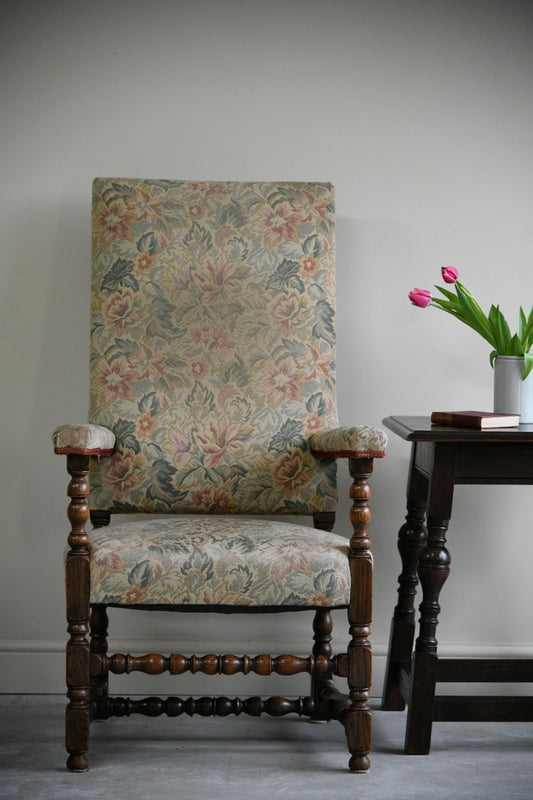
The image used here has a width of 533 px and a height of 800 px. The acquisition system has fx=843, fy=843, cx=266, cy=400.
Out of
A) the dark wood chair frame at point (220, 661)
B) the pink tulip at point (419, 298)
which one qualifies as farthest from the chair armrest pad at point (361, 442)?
the pink tulip at point (419, 298)

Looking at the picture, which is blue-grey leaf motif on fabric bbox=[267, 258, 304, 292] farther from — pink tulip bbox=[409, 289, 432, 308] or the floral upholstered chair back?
pink tulip bbox=[409, 289, 432, 308]

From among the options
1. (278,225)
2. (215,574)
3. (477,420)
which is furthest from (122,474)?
(477,420)

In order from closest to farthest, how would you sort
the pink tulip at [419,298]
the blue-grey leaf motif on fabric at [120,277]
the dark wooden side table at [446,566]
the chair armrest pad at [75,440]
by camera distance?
the chair armrest pad at [75,440] < the dark wooden side table at [446,566] < the pink tulip at [419,298] < the blue-grey leaf motif on fabric at [120,277]

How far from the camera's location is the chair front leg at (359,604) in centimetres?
185

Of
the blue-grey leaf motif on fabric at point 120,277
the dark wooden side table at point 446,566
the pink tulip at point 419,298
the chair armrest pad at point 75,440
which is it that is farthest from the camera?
the blue-grey leaf motif on fabric at point 120,277

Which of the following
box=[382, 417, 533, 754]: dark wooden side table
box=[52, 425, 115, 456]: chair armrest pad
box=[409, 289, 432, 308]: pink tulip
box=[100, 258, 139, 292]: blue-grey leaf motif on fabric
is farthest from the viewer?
box=[100, 258, 139, 292]: blue-grey leaf motif on fabric

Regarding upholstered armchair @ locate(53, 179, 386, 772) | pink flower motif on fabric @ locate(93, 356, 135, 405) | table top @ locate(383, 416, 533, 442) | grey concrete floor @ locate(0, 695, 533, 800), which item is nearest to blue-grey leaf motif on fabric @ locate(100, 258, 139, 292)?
upholstered armchair @ locate(53, 179, 386, 772)

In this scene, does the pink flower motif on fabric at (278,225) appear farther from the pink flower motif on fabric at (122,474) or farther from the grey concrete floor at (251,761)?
the grey concrete floor at (251,761)

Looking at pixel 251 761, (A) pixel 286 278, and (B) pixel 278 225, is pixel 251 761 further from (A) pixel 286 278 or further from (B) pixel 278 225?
(B) pixel 278 225

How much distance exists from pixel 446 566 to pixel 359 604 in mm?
262

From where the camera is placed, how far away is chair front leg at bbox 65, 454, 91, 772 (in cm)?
182

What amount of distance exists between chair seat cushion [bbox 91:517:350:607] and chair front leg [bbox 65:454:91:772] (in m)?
0.03

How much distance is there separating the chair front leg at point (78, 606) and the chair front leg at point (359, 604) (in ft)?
1.90

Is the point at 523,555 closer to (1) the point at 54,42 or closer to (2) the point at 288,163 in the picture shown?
(2) the point at 288,163
